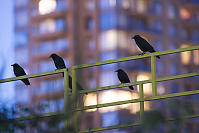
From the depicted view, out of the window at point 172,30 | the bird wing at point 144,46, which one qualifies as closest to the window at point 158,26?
the window at point 172,30

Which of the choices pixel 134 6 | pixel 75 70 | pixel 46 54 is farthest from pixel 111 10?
pixel 75 70

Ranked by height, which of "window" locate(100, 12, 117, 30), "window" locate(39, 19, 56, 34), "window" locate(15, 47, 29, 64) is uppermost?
"window" locate(39, 19, 56, 34)

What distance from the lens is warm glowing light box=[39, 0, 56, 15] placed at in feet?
Answer: 228

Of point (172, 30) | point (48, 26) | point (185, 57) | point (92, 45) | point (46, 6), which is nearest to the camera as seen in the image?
point (92, 45)

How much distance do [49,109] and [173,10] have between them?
6354 cm

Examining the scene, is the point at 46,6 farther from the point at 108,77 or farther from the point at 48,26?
the point at 108,77

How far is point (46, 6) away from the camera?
7150cm

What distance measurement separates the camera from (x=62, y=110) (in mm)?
5961

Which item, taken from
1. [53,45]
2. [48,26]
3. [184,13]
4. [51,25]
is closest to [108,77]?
[53,45]

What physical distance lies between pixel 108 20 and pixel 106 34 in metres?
1.36

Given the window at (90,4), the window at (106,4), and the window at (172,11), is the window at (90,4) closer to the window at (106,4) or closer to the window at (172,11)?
the window at (106,4)

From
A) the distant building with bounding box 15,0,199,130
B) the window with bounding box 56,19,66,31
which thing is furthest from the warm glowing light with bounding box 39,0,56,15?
the window with bounding box 56,19,66,31

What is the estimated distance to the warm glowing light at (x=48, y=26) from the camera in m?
68.4

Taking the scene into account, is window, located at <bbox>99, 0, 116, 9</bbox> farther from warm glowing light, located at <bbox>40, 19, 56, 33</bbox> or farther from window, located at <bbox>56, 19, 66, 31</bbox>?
warm glowing light, located at <bbox>40, 19, 56, 33</bbox>
